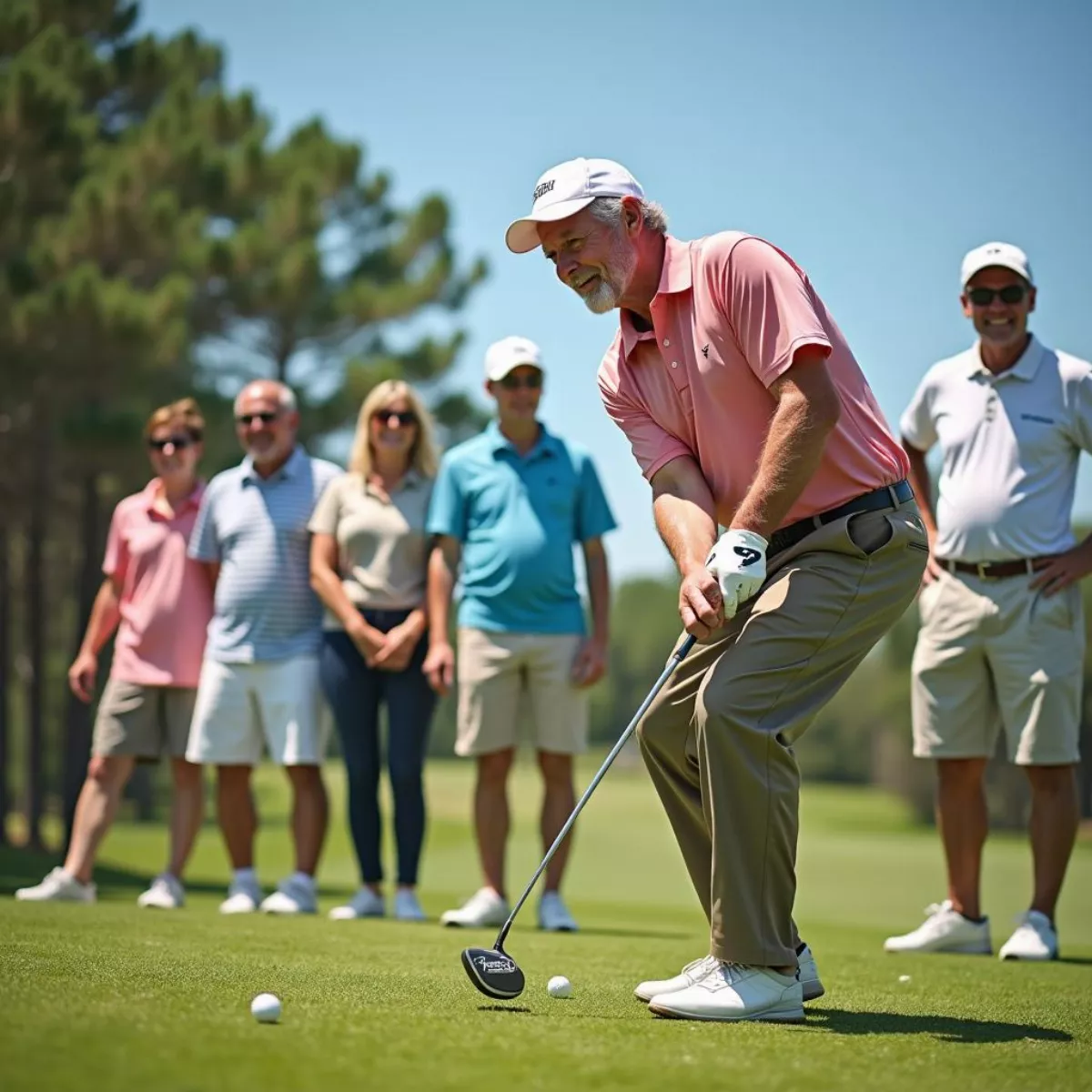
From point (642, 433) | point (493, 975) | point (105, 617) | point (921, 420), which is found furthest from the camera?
point (105, 617)

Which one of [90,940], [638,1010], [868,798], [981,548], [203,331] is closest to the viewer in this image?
[638,1010]

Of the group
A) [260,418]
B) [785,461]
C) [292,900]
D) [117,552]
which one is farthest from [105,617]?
[785,461]

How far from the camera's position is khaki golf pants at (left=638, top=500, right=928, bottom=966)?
3725 millimetres

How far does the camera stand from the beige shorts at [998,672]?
19.7ft

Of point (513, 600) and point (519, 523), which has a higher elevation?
point (519, 523)

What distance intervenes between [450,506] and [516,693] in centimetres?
90

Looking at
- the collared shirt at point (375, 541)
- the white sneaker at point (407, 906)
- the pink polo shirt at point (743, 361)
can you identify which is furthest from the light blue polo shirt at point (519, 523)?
the pink polo shirt at point (743, 361)

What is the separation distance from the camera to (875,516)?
3965 mm

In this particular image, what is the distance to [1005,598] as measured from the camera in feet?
20.0

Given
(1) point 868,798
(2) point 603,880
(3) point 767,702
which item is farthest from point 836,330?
(1) point 868,798

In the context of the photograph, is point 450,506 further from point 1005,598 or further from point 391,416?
point 1005,598

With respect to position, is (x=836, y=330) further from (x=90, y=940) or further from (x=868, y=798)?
(x=868, y=798)

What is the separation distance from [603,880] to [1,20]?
491 inches

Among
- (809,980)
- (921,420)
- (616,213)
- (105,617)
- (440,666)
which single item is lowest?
(809,980)
